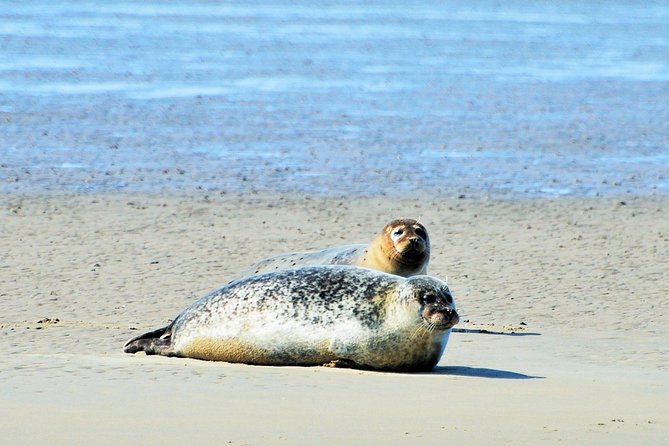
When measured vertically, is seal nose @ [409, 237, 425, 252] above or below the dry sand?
above

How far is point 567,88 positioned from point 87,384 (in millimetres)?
17292

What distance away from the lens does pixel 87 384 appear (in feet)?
19.6

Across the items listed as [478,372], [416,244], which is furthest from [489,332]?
[478,372]

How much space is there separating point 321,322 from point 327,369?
0.23m

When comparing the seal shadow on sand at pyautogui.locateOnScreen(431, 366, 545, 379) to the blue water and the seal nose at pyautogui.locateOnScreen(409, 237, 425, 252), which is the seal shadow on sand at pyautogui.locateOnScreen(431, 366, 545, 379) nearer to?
the seal nose at pyautogui.locateOnScreen(409, 237, 425, 252)

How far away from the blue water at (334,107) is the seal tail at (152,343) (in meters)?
6.28

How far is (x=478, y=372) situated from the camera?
260 inches

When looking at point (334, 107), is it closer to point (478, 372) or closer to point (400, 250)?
point (400, 250)

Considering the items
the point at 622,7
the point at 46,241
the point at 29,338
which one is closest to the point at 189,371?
the point at 29,338

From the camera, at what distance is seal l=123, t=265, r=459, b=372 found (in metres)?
6.51

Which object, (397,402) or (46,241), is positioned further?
(46,241)

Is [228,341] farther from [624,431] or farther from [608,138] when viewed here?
[608,138]

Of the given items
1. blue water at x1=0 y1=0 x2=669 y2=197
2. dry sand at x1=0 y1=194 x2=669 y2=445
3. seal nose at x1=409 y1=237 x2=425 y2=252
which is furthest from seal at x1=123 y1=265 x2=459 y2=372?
blue water at x1=0 y1=0 x2=669 y2=197

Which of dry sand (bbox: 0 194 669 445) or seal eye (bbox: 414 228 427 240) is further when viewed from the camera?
seal eye (bbox: 414 228 427 240)
